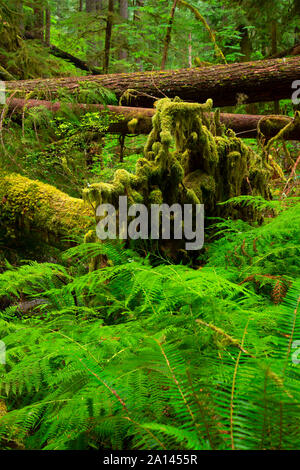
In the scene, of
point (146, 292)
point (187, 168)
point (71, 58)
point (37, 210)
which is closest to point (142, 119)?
point (187, 168)

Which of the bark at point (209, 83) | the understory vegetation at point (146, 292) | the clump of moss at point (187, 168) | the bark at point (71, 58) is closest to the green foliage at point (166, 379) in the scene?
the understory vegetation at point (146, 292)

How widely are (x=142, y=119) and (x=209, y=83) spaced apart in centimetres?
151

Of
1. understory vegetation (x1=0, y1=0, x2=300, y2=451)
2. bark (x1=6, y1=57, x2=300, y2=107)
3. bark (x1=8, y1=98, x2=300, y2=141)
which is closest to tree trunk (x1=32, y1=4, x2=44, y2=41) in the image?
understory vegetation (x1=0, y1=0, x2=300, y2=451)

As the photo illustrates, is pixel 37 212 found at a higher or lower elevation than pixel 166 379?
higher

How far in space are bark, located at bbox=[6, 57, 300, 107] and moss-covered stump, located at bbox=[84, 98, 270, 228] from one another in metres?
2.61

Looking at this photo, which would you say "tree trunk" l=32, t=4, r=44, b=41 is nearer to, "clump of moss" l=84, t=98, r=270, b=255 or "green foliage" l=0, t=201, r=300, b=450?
"clump of moss" l=84, t=98, r=270, b=255

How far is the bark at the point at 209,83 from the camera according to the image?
6355mm

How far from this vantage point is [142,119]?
615 cm

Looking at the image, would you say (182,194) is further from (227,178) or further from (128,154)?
(128,154)

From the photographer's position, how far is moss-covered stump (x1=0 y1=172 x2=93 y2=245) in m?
4.26

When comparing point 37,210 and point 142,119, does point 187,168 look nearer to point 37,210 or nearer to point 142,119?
point 37,210

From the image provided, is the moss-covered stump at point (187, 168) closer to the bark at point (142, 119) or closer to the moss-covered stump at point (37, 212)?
the moss-covered stump at point (37, 212)
